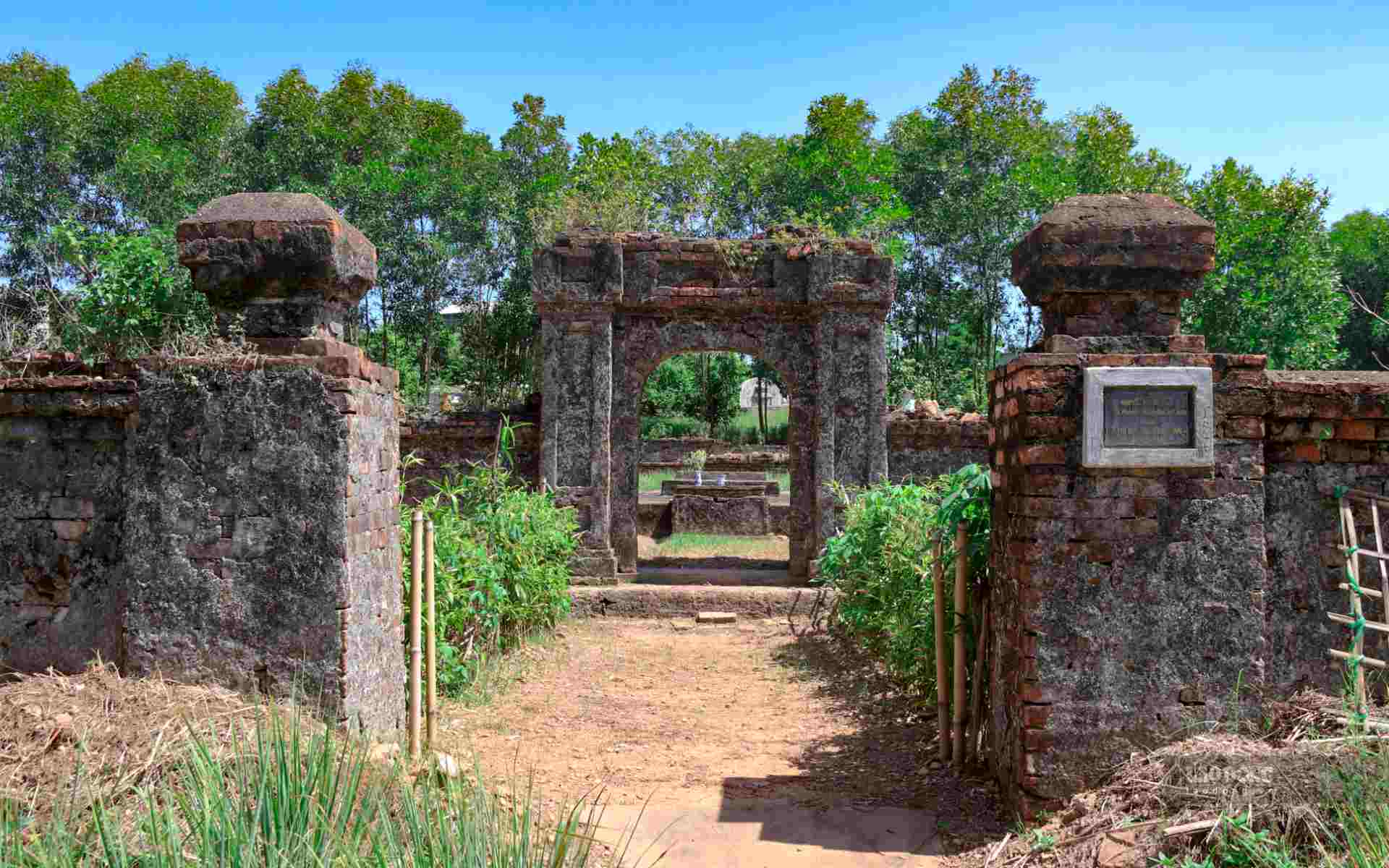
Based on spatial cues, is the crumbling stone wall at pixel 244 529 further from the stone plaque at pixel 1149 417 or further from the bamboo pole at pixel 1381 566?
the bamboo pole at pixel 1381 566

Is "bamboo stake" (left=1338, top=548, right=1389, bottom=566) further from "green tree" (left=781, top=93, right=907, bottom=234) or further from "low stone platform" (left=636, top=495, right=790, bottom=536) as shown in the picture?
"green tree" (left=781, top=93, right=907, bottom=234)

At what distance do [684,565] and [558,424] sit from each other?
2.66m

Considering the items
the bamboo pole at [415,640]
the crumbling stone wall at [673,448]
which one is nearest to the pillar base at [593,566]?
the bamboo pole at [415,640]

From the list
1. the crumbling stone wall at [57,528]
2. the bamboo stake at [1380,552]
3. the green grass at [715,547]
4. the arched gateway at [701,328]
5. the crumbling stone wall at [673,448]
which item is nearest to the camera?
the bamboo stake at [1380,552]

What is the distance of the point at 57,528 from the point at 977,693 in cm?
432

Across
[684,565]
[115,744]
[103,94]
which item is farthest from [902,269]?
[115,744]

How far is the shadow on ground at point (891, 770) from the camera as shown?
4270mm

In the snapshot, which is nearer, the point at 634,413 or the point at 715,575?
the point at 634,413

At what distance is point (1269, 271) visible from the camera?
64.3 ft

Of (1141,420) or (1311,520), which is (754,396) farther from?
(1141,420)

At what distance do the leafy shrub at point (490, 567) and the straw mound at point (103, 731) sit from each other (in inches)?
66.8

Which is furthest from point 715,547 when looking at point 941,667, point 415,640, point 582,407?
point 415,640

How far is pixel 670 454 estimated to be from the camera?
24516 mm

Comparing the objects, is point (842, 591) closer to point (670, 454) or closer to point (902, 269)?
point (670, 454)
